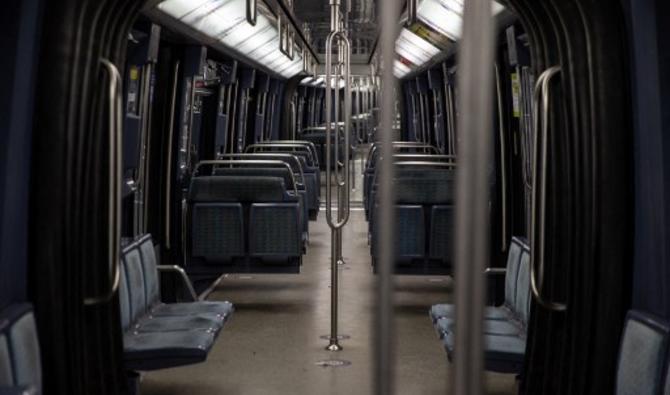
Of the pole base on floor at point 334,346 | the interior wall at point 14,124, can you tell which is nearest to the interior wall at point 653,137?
the interior wall at point 14,124

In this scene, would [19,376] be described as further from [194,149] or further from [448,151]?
[448,151]

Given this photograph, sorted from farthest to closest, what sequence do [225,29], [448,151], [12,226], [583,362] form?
[448,151] < [225,29] < [583,362] < [12,226]

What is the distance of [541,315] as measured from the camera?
14.3 feet

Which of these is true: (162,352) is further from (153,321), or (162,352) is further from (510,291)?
(510,291)

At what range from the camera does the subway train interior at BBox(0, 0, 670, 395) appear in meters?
1.06

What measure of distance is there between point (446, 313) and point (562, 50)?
2.26 m

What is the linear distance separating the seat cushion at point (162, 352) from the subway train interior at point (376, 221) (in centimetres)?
2

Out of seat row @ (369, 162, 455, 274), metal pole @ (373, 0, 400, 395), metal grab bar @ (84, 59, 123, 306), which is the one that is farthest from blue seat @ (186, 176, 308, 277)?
metal pole @ (373, 0, 400, 395)

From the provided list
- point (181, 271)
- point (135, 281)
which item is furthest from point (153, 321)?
point (181, 271)

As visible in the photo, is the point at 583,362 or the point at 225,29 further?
the point at 225,29

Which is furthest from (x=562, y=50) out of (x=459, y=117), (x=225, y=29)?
(x=225, y=29)

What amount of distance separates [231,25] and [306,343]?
351cm

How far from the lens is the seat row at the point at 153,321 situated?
492 centimetres

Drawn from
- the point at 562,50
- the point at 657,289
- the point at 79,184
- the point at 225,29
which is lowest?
the point at 657,289
